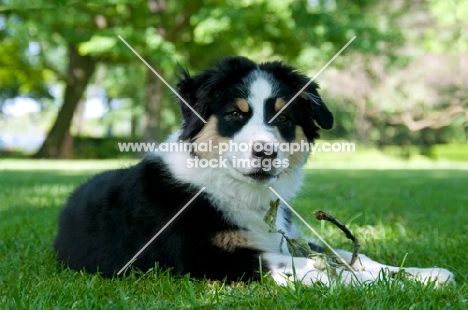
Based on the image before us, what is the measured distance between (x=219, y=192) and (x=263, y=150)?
506 millimetres

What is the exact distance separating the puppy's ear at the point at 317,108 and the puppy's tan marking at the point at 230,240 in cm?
110

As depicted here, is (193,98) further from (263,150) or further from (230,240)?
(230,240)

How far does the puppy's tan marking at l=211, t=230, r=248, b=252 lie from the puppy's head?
0.41m

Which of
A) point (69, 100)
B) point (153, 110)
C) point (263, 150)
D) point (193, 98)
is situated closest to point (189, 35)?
point (153, 110)

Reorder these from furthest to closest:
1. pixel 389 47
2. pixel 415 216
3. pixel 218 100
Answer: pixel 389 47 → pixel 415 216 → pixel 218 100

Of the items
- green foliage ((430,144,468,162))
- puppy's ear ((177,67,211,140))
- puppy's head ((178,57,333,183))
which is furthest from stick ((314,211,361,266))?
green foliage ((430,144,468,162))

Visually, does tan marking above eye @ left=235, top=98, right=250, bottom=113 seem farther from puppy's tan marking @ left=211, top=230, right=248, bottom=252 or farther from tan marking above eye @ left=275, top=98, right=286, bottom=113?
puppy's tan marking @ left=211, top=230, right=248, bottom=252

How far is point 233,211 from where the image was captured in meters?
3.82

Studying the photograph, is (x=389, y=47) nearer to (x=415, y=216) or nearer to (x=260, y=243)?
(x=415, y=216)

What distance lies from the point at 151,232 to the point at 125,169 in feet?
2.53

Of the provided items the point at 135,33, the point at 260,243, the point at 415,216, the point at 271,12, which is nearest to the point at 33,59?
the point at 135,33

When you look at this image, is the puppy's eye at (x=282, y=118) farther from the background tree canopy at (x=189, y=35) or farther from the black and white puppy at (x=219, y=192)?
the background tree canopy at (x=189, y=35)

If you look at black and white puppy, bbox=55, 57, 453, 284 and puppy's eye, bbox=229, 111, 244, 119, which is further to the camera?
puppy's eye, bbox=229, 111, 244, 119

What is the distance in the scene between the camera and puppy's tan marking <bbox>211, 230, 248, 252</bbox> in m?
3.56
